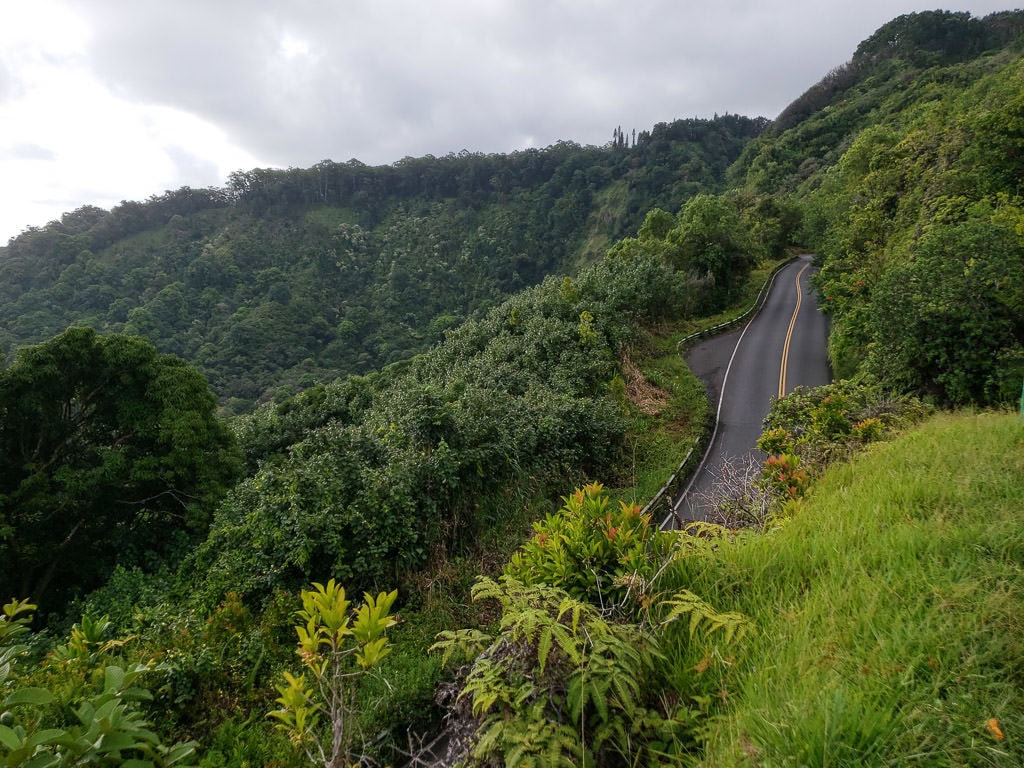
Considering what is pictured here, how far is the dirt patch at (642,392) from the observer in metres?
15.8

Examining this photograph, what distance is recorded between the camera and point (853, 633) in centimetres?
234

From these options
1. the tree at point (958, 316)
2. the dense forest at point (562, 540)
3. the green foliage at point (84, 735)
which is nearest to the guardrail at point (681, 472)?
the dense forest at point (562, 540)

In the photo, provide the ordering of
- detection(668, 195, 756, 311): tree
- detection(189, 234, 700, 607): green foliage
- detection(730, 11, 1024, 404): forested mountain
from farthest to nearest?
1. detection(668, 195, 756, 311): tree
2. detection(730, 11, 1024, 404): forested mountain
3. detection(189, 234, 700, 607): green foliage

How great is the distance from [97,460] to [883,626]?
13664mm

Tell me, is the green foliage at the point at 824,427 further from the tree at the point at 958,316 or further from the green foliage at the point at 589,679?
the green foliage at the point at 589,679

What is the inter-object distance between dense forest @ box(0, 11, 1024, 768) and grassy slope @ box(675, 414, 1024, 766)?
18 millimetres

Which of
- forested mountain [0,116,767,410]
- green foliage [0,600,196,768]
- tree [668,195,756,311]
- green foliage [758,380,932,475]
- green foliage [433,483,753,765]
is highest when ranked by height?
forested mountain [0,116,767,410]

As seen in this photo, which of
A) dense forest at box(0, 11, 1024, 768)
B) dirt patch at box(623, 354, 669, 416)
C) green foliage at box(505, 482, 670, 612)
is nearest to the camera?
dense forest at box(0, 11, 1024, 768)

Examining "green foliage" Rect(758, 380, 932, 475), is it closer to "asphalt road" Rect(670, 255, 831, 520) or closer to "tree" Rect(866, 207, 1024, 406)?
"tree" Rect(866, 207, 1024, 406)

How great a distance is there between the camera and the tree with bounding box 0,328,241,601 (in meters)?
9.43

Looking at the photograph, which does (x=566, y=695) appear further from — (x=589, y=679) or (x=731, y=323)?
(x=731, y=323)

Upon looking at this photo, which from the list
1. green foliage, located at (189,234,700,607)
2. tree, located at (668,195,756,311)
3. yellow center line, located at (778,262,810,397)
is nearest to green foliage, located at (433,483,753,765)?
green foliage, located at (189,234,700,607)

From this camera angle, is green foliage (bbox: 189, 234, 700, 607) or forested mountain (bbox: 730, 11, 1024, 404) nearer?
green foliage (bbox: 189, 234, 700, 607)

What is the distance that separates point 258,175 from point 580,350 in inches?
3764
